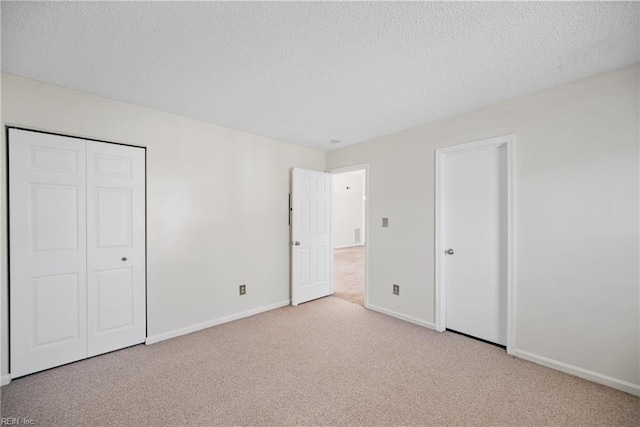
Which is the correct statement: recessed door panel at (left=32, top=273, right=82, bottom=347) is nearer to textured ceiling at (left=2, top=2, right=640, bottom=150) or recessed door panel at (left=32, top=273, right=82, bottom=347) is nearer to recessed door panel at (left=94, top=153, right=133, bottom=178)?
recessed door panel at (left=94, top=153, right=133, bottom=178)

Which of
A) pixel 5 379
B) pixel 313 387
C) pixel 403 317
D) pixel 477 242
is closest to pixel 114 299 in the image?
pixel 5 379

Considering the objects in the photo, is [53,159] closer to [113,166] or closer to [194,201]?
[113,166]

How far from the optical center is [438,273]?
321 centimetres

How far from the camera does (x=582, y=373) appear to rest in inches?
88.8

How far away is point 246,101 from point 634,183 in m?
3.14

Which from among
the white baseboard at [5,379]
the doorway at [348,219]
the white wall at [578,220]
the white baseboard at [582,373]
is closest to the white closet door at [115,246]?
the white baseboard at [5,379]

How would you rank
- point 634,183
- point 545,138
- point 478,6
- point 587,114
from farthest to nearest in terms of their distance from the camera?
point 545,138 → point 587,114 → point 634,183 → point 478,6

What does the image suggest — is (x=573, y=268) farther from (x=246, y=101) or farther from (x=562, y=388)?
(x=246, y=101)

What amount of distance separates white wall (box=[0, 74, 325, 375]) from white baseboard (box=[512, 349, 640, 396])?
2868mm

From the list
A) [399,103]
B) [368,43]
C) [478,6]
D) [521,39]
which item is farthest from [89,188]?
[521,39]

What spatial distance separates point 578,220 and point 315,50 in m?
2.43

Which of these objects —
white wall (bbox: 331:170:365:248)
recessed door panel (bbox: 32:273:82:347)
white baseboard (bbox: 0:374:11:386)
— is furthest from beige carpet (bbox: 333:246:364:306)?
white baseboard (bbox: 0:374:11:386)

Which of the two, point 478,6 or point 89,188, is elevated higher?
point 478,6

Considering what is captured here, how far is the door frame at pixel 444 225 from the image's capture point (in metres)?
2.62
